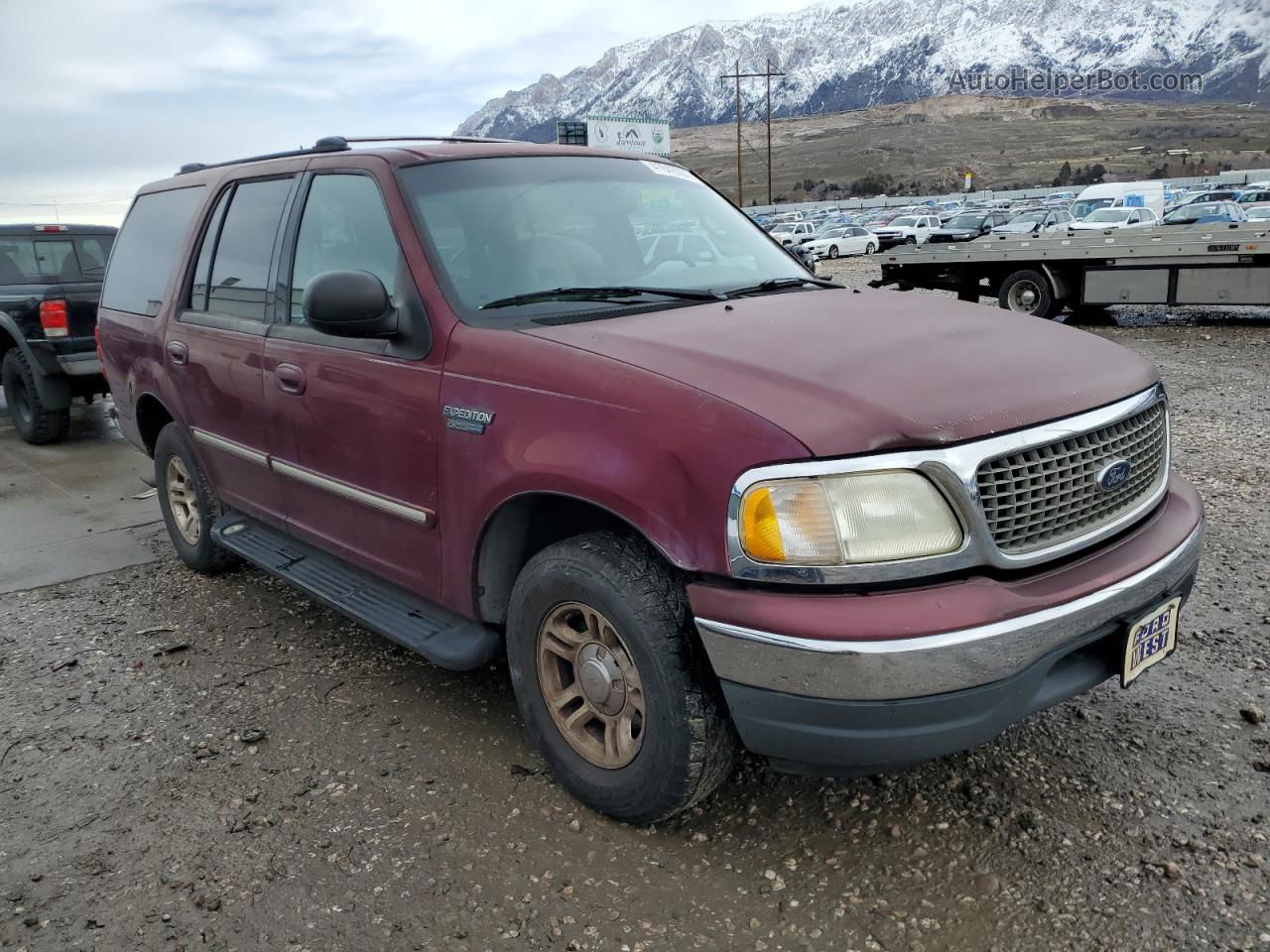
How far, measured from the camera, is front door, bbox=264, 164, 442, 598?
314 cm

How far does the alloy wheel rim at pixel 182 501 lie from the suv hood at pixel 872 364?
9.34 feet

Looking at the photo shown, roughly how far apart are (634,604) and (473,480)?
2.27 feet

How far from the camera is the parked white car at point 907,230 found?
36.9 m

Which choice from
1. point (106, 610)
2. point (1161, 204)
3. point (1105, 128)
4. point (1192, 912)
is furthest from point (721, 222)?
point (1105, 128)

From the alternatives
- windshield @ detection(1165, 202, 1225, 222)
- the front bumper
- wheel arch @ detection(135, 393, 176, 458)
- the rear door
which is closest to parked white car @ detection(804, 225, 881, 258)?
windshield @ detection(1165, 202, 1225, 222)

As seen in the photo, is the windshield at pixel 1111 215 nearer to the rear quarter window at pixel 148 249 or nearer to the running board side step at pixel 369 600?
the rear quarter window at pixel 148 249

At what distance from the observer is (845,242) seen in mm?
35344

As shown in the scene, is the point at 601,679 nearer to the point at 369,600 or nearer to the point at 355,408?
the point at 369,600

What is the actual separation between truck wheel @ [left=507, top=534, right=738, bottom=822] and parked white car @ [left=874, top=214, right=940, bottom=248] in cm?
3441

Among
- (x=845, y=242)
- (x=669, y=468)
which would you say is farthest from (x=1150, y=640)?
(x=845, y=242)

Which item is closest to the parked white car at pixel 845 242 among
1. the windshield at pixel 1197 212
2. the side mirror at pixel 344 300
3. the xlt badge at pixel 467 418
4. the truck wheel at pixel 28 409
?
the windshield at pixel 1197 212

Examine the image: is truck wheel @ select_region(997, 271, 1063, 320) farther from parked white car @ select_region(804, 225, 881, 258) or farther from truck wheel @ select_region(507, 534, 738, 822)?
parked white car @ select_region(804, 225, 881, 258)

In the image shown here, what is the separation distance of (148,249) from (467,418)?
309cm

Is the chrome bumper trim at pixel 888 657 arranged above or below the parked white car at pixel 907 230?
above
